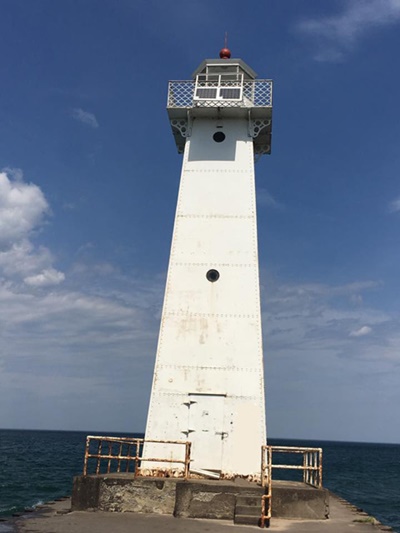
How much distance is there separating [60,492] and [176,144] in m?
19.9

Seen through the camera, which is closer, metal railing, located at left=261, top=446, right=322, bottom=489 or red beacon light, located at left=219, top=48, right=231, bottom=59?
metal railing, located at left=261, top=446, right=322, bottom=489

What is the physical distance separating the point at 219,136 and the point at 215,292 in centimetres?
520

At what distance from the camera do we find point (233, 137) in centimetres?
1745

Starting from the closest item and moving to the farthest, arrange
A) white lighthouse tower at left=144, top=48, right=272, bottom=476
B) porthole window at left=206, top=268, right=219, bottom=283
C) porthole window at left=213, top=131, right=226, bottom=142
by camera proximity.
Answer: white lighthouse tower at left=144, top=48, right=272, bottom=476, porthole window at left=206, top=268, right=219, bottom=283, porthole window at left=213, top=131, right=226, bottom=142

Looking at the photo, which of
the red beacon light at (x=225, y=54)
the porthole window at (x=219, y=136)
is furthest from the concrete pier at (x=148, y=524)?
the red beacon light at (x=225, y=54)

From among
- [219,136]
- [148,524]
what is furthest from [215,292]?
[148,524]

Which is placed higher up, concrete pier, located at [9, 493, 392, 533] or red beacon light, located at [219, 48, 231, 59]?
red beacon light, located at [219, 48, 231, 59]

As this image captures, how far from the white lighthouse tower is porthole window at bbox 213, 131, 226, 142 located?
3 centimetres

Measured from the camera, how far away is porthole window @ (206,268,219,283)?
15914 mm

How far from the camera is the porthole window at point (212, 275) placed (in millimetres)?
15914

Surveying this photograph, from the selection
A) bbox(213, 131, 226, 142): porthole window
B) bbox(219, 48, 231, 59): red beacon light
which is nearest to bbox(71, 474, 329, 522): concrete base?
bbox(213, 131, 226, 142): porthole window

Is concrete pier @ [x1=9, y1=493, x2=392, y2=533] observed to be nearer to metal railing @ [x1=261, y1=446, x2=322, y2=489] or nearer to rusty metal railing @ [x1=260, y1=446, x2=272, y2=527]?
rusty metal railing @ [x1=260, y1=446, x2=272, y2=527]

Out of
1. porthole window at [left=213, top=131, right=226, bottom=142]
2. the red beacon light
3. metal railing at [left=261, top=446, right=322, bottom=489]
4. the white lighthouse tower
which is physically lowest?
metal railing at [left=261, top=446, right=322, bottom=489]

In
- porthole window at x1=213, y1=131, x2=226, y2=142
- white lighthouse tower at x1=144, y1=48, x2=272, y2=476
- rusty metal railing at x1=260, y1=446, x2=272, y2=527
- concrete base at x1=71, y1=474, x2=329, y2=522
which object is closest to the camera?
rusty metal railing at x1=260, y1=446, x2=272, y2=527
